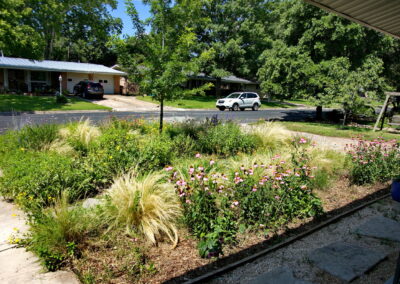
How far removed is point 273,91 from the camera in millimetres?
17859

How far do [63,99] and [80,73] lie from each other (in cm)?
1112

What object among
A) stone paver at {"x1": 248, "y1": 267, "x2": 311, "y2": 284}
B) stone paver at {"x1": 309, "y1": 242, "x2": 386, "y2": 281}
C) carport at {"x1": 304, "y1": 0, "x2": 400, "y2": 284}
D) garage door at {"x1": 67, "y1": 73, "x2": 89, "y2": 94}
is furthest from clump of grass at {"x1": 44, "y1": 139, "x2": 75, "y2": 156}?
garage door at {"x1": 67, "y1": 73, "x2": 89, "y2": 94}

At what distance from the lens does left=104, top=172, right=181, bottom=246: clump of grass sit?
137 inches

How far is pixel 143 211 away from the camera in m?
3.58

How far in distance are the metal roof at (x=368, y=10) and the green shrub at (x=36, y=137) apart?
602cm

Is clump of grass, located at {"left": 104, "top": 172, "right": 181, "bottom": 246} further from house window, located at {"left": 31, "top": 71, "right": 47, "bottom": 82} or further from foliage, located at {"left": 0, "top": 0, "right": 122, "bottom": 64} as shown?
house window, located at {"left": 31, "top": 71, "right": 47, "bottom": 82}

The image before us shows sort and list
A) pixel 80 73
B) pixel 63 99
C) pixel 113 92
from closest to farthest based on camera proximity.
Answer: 1. pixel 63 99
2. pixel 80 73
3. pixel 113 92

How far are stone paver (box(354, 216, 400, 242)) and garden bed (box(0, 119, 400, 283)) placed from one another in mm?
531

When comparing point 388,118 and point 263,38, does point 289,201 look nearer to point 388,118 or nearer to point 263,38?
point 388,118

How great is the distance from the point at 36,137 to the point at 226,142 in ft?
15.2

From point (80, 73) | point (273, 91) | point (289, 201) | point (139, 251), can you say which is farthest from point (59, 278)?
point (80, 73)

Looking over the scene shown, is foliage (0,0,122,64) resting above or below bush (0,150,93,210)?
above

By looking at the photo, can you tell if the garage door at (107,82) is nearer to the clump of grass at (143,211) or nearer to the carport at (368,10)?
the clump of grass at (143,211)

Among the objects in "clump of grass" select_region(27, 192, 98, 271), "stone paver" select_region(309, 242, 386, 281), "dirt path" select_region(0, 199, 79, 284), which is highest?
"clump of grass" select_region(27, 192, 98, 271)
